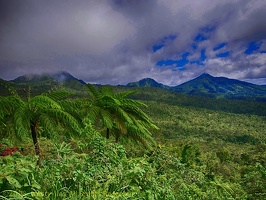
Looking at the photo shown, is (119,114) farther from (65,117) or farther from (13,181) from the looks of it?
(13,181)

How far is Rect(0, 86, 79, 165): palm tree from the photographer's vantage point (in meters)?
5.21

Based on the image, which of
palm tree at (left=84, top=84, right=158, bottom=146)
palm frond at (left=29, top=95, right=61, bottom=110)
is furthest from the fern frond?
palm tree at (left=84, top=84, right=158, bottom=146)

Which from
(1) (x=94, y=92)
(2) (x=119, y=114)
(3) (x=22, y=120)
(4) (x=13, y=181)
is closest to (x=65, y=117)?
(3) (x=22, y=120)

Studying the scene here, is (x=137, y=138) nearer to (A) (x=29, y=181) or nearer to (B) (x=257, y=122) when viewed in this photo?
(A) (x=29, y=181)

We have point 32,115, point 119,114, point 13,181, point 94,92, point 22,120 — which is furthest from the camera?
point 94,92

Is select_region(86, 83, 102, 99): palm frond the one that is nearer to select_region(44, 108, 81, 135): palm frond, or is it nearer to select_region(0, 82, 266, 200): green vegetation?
select_region(0, 82, 266, 200): green vegetation

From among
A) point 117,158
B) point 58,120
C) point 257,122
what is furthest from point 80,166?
point 257,122

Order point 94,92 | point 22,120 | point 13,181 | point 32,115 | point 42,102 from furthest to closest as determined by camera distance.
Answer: point 94,92 → point 32,115 → point 42,102 → point 22,120 → point 13,181

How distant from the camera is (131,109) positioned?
24.5ft

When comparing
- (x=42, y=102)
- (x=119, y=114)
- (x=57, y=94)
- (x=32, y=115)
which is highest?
(x=57, y=94)

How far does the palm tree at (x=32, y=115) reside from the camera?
521cm

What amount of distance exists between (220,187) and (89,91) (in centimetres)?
491

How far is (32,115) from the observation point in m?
5.72

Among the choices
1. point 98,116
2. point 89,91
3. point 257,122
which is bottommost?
point 257,122
